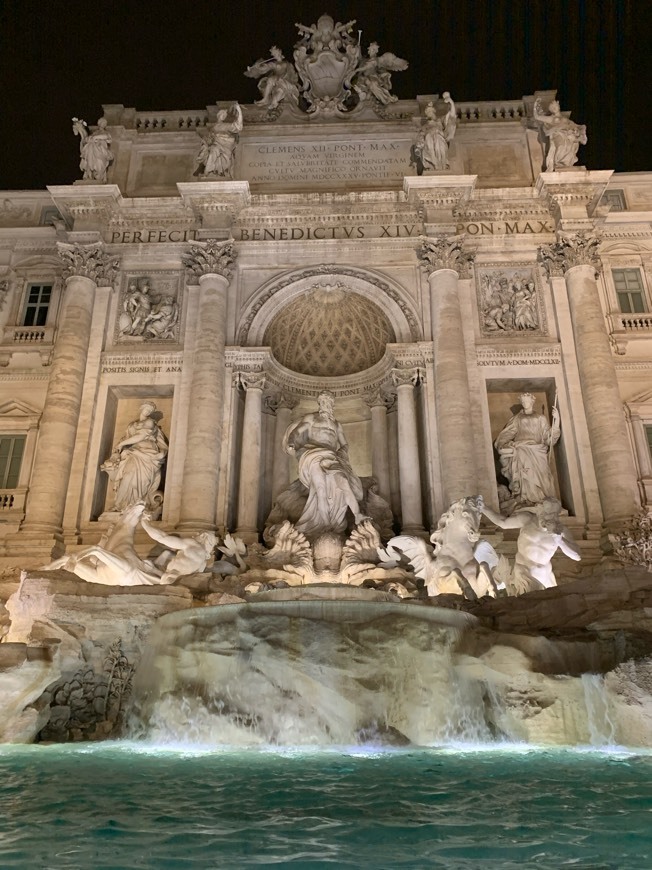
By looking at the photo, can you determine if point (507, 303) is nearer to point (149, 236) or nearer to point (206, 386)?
point (206, 386)

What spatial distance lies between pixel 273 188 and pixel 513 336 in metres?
8.87

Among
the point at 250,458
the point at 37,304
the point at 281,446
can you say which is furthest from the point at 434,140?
the point at 37,304

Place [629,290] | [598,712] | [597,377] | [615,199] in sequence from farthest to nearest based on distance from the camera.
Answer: [615,199], [629,290], [597,377], [598,712]

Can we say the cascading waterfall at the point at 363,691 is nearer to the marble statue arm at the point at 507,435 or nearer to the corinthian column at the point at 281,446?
the marble statue arm at the point at 507,435

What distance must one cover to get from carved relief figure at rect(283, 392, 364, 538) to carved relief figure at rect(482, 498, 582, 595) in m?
4.49

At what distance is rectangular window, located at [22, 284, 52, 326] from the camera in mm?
22141

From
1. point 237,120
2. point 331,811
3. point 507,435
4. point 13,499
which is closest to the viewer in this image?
point 331,811

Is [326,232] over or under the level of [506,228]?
under

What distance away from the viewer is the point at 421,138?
70.2 ft

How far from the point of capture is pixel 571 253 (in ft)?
65.9

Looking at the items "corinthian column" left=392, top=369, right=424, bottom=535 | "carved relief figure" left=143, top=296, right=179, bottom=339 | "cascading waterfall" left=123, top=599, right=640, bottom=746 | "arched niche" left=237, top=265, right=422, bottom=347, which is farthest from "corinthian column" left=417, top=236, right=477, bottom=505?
"cascading waterfall" left=123, top=599, right=640, bottom=746

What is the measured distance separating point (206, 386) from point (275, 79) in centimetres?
1170

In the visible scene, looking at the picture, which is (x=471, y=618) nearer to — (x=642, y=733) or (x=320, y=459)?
(x=642, y=733)

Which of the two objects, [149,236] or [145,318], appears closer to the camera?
[145,318]
